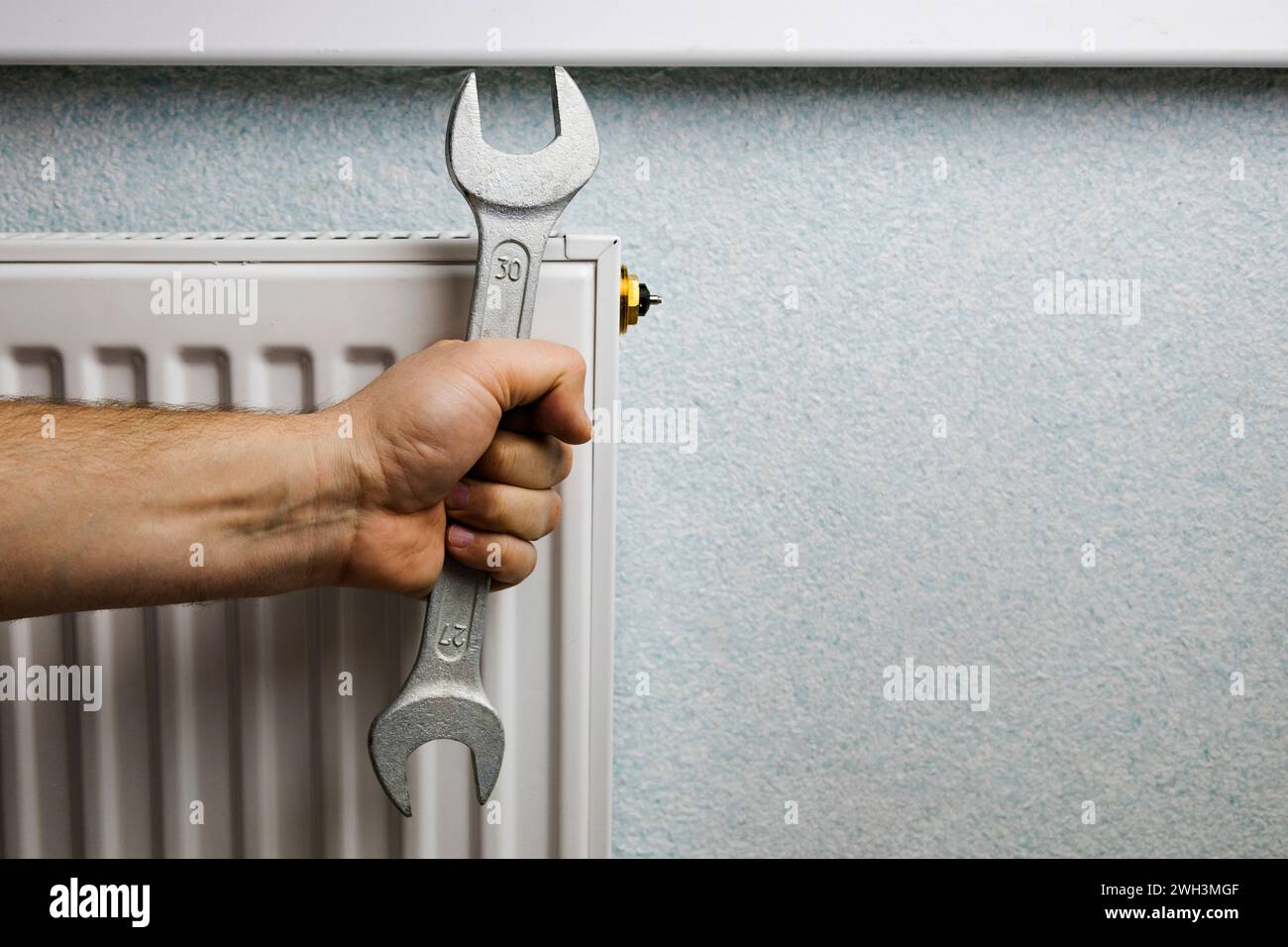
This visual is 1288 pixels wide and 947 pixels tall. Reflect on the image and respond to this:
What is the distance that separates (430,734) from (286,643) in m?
0.11

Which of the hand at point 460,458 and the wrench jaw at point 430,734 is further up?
the hand at point 460,458

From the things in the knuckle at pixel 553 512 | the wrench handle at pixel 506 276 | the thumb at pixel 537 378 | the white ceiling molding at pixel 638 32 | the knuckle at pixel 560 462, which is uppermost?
the white ceiling molding at pixel 638 32

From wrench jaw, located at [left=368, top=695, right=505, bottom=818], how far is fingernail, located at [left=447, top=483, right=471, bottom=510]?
0.31 ft

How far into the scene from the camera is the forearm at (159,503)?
0.39m

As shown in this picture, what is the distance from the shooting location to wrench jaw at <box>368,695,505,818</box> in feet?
1.47

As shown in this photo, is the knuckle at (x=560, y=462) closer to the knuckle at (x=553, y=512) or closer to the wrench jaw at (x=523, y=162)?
the knuckle at (x=553, y=512)

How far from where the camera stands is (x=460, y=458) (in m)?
0.42

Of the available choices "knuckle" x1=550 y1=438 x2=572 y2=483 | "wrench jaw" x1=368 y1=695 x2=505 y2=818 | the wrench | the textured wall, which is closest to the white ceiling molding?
the textured wall

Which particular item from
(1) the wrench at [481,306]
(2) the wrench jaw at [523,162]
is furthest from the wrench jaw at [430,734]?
(2) the wrench jaw at [523,162]

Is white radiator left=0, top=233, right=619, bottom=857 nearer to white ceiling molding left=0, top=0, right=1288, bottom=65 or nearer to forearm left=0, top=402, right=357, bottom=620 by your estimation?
forearm left=0, top=402, right=357, bottom=620

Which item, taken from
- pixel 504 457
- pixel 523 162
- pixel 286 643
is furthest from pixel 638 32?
pixel 286 643

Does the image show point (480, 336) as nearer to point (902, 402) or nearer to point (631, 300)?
point (631, 300)

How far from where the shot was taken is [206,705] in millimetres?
500

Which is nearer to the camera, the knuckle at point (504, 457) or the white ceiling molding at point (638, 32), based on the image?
the knuckle at point (504, 457)
